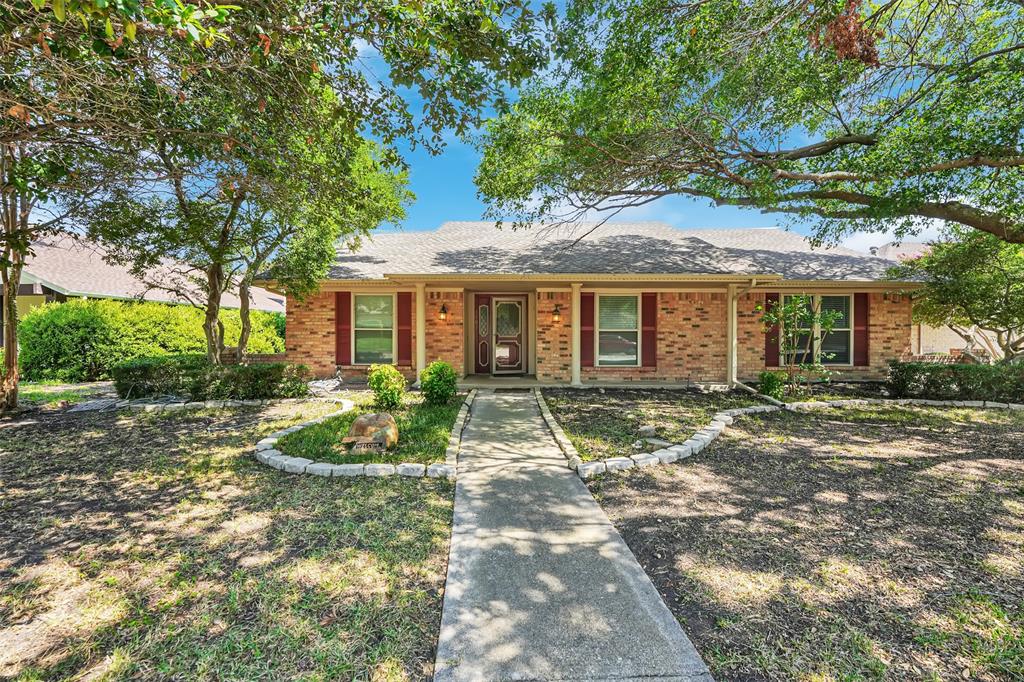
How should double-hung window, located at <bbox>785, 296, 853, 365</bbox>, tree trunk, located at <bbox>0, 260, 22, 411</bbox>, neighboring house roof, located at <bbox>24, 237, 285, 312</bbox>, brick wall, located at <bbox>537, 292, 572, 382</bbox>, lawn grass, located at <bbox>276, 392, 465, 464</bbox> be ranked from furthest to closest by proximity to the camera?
neighboring house roof, located at <bbox>24, 237, 285, 312</bbox> < double-hung window, located at <bbox>785, 296, 853, 365</bbox> < brick wall, located at <bbox>537, 292, 572, 382</bbox> < tree trunk, located at <bbox>0, 260, 22, 411</bbox> < lawn grass, located at <bbox>276, 392, 465, 464</bbox>

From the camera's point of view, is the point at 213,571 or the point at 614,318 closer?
the point at 213,571

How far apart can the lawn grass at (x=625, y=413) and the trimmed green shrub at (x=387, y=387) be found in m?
2.77

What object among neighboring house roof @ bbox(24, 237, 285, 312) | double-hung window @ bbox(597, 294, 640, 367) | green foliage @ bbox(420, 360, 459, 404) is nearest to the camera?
green foliage @ bbox(420, 360, 459, 404)

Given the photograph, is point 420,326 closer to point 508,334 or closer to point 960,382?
point 508,334

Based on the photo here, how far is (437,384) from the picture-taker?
7.69 m

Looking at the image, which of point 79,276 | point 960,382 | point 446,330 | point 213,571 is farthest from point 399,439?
point 79,276

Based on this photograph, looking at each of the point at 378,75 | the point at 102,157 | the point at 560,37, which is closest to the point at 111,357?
the point at 102,157

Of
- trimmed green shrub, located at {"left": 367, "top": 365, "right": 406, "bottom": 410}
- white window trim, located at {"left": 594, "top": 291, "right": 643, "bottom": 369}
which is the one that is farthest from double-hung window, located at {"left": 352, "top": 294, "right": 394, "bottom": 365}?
white window trim, located at {"left": 594, "top": 291, "right": 643, "bottom": 369}

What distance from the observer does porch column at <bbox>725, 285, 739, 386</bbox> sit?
10125mm

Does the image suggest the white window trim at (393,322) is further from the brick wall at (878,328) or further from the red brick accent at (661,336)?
the brick wall at (878,328)

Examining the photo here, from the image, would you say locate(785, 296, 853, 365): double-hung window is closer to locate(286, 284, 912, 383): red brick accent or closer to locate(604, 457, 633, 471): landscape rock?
locate(286, 284, 912, 383): red brick accent

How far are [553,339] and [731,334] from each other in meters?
4.23

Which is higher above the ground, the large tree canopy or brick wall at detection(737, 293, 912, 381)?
the large tree canopy

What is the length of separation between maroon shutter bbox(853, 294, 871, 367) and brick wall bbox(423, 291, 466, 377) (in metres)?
10.0
